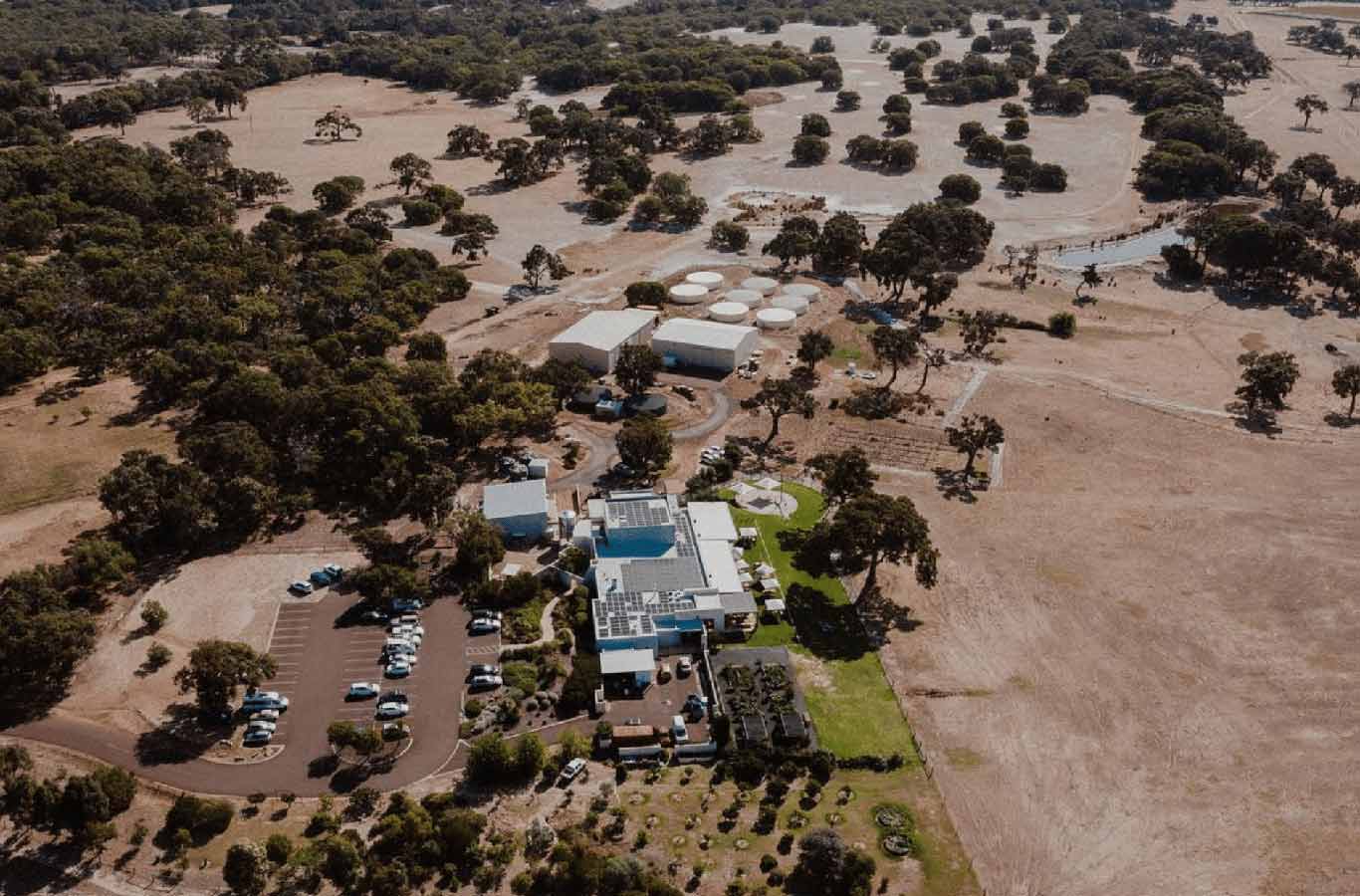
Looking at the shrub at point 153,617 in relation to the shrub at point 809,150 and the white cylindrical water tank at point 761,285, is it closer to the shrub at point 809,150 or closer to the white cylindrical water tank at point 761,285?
the white cylindrical water tank at point 761,285

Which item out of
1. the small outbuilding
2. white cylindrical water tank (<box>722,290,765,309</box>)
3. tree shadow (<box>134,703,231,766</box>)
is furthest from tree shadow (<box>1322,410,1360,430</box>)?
tree shadow (<box>134,703,231,766</box>)

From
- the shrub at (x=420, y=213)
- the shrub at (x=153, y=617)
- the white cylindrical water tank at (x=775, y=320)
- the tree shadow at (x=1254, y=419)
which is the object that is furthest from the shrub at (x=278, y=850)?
the shrub at (x=420, y=213)

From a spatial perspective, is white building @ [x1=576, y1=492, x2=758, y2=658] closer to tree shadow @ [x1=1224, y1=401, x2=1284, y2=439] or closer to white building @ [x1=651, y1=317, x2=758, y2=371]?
white building @ [x1=651, y1=317, x2=758, y2=371]

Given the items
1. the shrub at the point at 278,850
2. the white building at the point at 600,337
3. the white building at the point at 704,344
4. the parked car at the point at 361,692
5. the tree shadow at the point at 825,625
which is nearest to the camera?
the shrub at the point at 278,850

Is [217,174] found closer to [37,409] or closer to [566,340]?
[37,409]

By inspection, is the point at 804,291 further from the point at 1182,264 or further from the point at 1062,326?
the point at 1182,264
